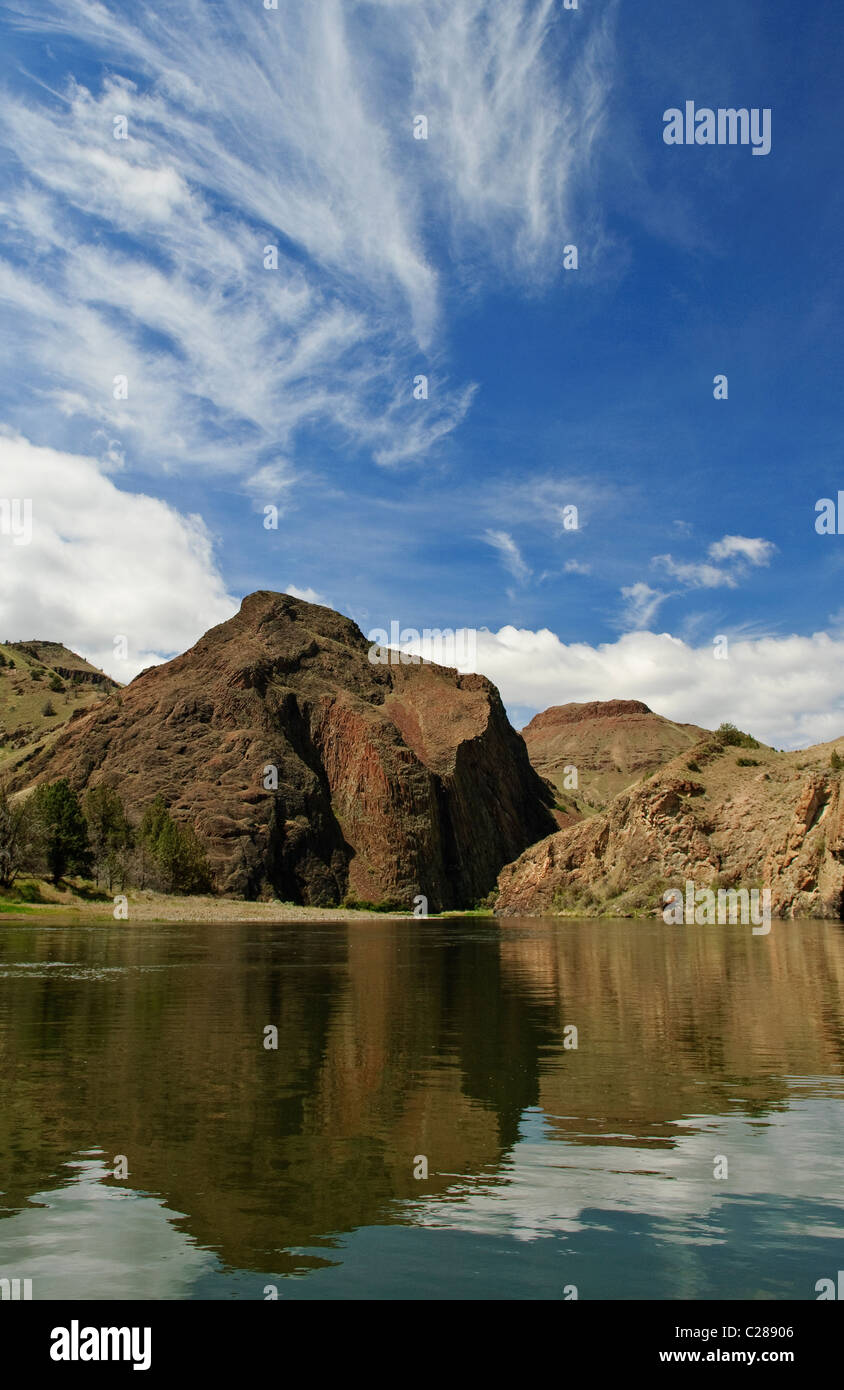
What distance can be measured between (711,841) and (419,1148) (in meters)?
114

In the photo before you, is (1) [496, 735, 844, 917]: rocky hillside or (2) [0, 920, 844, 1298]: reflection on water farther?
(1) [496, 735, 844, 917]: rocky hillside

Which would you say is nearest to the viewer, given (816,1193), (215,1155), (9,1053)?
(816,1193)

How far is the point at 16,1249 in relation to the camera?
788 centimetres

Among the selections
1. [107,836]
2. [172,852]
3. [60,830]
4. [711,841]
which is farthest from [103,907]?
[711,841]

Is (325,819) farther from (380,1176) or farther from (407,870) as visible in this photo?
(380,1176)

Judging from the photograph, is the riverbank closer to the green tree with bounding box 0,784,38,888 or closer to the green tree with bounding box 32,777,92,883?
the green tree with bounding box 0,784,38,888

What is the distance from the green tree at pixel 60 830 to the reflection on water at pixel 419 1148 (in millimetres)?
82111

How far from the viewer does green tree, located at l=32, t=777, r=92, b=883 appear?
333 ft

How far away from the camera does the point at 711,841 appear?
118 meters

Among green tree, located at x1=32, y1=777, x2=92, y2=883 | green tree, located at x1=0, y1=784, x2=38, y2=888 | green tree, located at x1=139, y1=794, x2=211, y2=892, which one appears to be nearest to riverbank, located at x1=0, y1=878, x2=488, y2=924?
green tree, located at x1=0, y1=784, x2=38, y2=888

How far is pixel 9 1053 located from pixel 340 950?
1545 inches

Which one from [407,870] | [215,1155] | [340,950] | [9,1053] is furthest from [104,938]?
[407,870]

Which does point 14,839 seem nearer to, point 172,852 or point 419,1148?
point 172,852

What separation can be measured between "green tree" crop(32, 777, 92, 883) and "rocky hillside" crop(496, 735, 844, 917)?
213 feet
